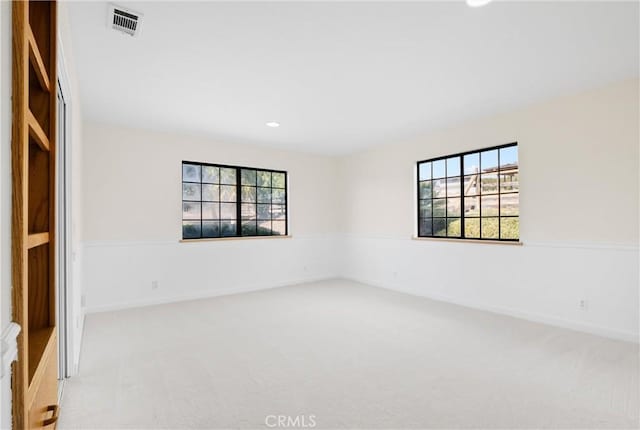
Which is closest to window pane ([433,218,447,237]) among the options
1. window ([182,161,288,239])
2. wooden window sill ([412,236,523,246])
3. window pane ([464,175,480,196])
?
wooden window sill ([412,236,523,246])

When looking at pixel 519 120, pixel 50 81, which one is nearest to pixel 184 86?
pixel 50 81

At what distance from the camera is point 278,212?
241 inches

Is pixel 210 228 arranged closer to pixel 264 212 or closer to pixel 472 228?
pixel 264 212

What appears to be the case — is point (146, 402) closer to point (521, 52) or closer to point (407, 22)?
point (407, 22)

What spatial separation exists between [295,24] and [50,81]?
147 centimetres

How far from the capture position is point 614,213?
3.32 meters

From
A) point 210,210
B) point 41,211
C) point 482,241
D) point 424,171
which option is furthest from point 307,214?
point 41,211

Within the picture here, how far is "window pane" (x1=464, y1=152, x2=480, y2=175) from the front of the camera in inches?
181

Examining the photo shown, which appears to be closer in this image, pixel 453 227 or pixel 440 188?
pixel 453 227

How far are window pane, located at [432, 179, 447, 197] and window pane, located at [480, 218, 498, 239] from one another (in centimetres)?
72

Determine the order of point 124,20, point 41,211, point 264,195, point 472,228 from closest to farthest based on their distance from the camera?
point 41,211 < point 124,20 < point 472,228 < point 264,195

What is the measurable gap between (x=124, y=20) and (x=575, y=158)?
414 cm

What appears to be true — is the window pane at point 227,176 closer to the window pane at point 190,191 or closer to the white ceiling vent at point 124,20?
the window pane at point 190,191

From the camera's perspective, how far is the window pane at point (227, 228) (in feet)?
17.9
